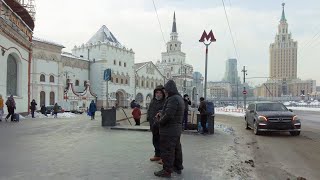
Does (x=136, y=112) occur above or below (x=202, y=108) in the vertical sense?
below

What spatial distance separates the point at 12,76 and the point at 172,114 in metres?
25.1

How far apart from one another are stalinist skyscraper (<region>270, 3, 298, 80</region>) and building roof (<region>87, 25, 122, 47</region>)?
1632 inches

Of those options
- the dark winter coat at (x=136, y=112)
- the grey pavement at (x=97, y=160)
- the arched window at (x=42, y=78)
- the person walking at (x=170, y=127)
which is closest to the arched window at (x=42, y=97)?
the arched window at (x=42, y=78)

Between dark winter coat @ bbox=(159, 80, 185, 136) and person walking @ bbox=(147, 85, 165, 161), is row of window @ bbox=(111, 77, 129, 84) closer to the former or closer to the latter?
person walking @ bbox=(147, 85, 165, 161)

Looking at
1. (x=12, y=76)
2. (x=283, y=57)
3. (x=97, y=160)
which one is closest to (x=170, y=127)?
(x=97, y=160)

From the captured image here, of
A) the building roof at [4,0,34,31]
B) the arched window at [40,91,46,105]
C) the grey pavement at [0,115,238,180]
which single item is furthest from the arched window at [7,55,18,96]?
the arched window at [40,91,46,105]

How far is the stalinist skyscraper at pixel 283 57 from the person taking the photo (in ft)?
302

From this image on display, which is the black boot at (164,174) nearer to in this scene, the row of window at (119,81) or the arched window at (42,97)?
the arched window at (42,97)

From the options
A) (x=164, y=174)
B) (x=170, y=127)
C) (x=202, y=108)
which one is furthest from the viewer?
(x=202, y=108)

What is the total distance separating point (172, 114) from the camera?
6.59 meters

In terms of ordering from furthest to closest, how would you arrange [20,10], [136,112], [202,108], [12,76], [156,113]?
[20,10], [12,76], [136,112], [202,108], [156,113]

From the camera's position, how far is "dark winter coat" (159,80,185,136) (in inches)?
261

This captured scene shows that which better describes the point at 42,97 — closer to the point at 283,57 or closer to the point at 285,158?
the point at 285,158

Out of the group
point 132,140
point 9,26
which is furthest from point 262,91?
point 132,140
